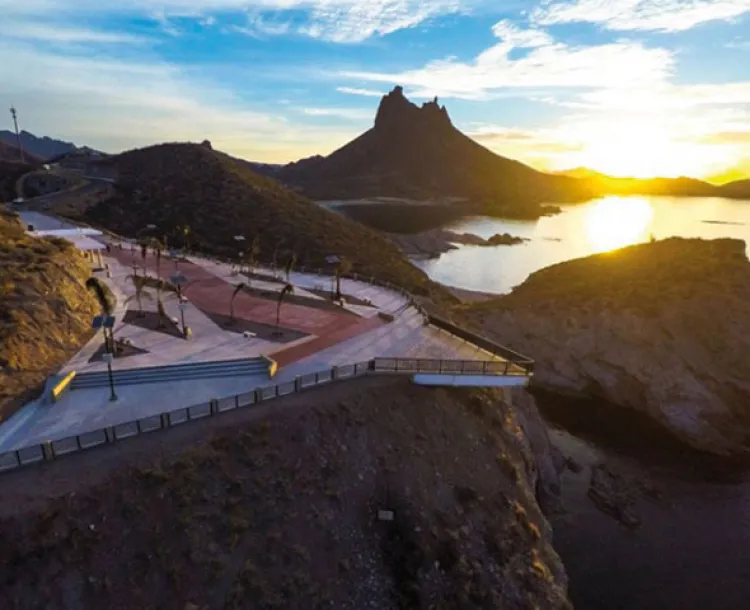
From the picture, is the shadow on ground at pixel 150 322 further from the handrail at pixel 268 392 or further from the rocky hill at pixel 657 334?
the rocky hill at pixel 657 334

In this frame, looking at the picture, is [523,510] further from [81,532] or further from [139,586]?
[81,532]

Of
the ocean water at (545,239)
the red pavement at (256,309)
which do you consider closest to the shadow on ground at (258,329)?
the red pavement at (256,309)

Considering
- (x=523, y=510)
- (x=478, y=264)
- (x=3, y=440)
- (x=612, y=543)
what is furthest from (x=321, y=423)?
(x=478, y=264)

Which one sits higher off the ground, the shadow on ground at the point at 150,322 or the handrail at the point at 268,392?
the shadow on ground at the point at 150,322

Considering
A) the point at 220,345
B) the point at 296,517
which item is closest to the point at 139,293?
the point at 220,345

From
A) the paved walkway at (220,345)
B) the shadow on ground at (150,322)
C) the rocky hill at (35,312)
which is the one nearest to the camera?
the paved walkway at (220,345)

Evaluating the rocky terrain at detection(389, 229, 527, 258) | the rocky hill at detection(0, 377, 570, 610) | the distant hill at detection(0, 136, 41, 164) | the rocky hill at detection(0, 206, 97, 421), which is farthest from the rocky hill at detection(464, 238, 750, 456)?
the distant hill at detection(0, 136, 41, 164)

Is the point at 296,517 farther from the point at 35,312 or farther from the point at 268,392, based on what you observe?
the point at 35,312
